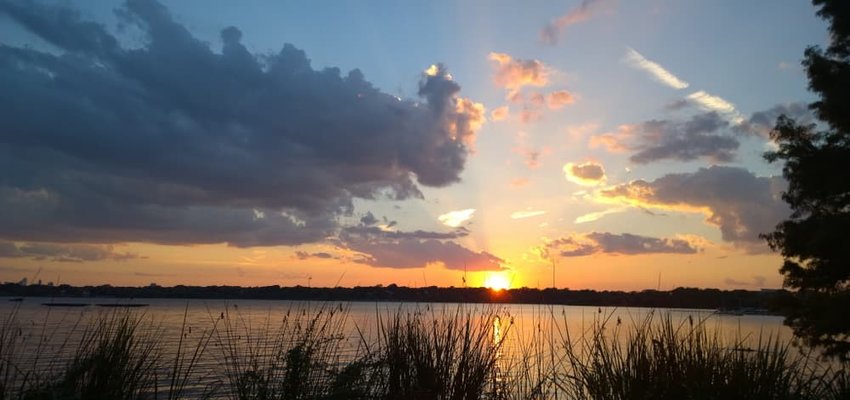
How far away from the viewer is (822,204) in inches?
866

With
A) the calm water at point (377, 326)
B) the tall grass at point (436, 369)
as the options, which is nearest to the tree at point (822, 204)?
the calm water at point (377, 326)

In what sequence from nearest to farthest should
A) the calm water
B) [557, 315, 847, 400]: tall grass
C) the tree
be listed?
[557, 315, 847, 400]: tall grass
the calm water
the tree

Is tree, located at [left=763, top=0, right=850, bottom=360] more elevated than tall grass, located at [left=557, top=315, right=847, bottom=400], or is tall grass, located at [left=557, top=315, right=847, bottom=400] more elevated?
tree, located at [left=763, top=0, right=850, bottom=360]

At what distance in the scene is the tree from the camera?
19.9 metres

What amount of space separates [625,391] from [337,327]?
13.1 ft

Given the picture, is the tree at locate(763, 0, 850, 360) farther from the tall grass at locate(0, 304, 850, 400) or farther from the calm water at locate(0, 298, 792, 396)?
the tall grass at locate(0, 304, 850, 400)

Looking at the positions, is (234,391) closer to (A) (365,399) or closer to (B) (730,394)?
(A) (365,399)

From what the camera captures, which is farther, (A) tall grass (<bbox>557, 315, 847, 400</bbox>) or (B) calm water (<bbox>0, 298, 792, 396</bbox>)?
(B) calm water (<bbox>0, 298, 792, 396</bbox>)

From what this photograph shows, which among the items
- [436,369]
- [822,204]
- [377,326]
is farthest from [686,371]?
[822,204]

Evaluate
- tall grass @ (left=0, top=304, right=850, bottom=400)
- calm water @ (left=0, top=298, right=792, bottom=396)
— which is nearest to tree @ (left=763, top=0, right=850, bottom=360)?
calm water @ (left=0, top=298, right=792, bottom=396)

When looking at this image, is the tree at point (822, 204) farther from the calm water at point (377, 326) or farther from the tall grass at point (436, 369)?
the tall grass at point (436, 369)

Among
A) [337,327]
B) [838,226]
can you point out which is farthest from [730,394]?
[838,226]

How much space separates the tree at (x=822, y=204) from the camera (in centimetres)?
1994

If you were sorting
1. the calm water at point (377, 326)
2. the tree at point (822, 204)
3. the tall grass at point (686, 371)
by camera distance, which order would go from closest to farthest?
the tall grass at point (686, 371) < the calm water at point (377, 326) < the tree at point (822, 204)
